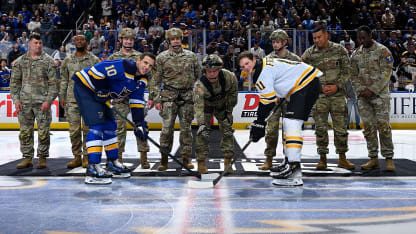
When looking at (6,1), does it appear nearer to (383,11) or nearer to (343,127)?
(383,11)

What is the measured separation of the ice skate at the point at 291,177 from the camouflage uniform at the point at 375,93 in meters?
1.69

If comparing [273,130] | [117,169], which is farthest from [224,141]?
[117,169]

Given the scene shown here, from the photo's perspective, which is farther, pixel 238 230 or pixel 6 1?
pixel 6 1

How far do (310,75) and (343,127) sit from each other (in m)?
1.51

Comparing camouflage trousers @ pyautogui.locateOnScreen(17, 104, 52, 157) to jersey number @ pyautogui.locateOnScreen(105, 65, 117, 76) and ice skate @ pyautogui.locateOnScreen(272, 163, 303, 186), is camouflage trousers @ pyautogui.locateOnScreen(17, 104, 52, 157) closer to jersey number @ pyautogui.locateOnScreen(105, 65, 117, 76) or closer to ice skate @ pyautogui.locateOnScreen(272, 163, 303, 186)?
jersey number @ pyautogui.locateOnScreen(105, 65, 117, 76)

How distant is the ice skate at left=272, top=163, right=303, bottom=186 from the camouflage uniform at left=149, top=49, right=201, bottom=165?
1.54m

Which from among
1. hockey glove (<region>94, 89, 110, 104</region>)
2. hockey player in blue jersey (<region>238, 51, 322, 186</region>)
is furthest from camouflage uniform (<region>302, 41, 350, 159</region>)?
hockey glove (<region>94, 89, 110, 104</region>)

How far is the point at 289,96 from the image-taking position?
5.31 m

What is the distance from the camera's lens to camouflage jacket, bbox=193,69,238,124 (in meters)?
5.69

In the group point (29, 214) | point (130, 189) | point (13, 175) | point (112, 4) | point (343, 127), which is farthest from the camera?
point (112, 4)

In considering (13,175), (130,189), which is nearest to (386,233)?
→ (130,189)

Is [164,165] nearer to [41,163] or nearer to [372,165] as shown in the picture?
[41,163]

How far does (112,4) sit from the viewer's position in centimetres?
1873

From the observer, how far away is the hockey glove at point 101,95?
538cm
